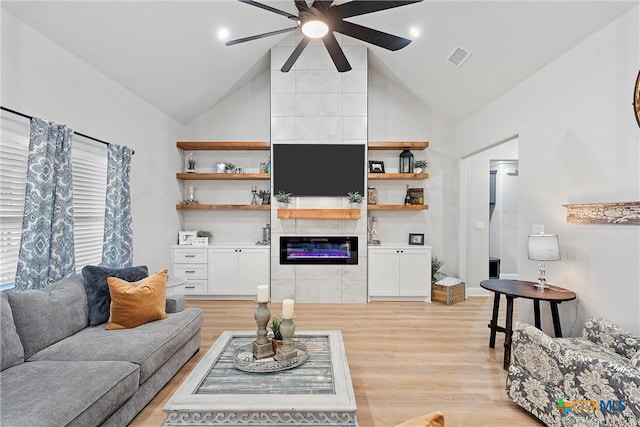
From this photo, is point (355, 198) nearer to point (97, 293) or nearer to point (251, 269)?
point (251, 269)

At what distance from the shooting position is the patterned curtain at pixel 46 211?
2.68m

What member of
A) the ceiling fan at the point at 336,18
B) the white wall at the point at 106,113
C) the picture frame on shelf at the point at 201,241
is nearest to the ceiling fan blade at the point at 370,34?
the ceiling fan at the point at 336,18

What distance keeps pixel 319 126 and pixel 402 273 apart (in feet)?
8.50

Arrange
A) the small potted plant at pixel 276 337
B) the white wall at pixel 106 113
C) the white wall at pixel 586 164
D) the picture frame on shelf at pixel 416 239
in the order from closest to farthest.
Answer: the small potted plant at pixel 276 337, the white wall at pixel 586 164, the white wall at pixel 106 113, the picture frame on shelf at pixel 416 239

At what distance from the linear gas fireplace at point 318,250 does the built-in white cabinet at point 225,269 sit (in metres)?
0.32

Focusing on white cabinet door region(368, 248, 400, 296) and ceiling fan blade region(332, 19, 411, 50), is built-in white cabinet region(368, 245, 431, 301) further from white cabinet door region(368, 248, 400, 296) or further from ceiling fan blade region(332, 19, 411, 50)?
ceiling fan blade region(332, 19, 411, 50)

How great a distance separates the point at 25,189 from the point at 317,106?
372 cm

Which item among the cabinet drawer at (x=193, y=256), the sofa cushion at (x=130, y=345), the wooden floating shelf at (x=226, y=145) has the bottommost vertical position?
the sofa cushion at (x=130, y=345)

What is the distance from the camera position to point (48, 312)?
2424mm

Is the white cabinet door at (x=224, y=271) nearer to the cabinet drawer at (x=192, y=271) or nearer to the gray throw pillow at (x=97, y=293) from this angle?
the cabinet drawer at (x=192, y=271)

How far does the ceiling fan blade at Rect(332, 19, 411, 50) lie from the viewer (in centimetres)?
239

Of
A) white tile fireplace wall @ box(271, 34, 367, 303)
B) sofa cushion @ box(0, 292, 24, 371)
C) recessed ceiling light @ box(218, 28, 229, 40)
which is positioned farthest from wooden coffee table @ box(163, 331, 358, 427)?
recessed ceiling light @ box(218, 28, 229, 40)

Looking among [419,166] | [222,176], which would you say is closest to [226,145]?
[222,176]

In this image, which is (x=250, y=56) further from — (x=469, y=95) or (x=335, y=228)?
(x=469, y=95)
